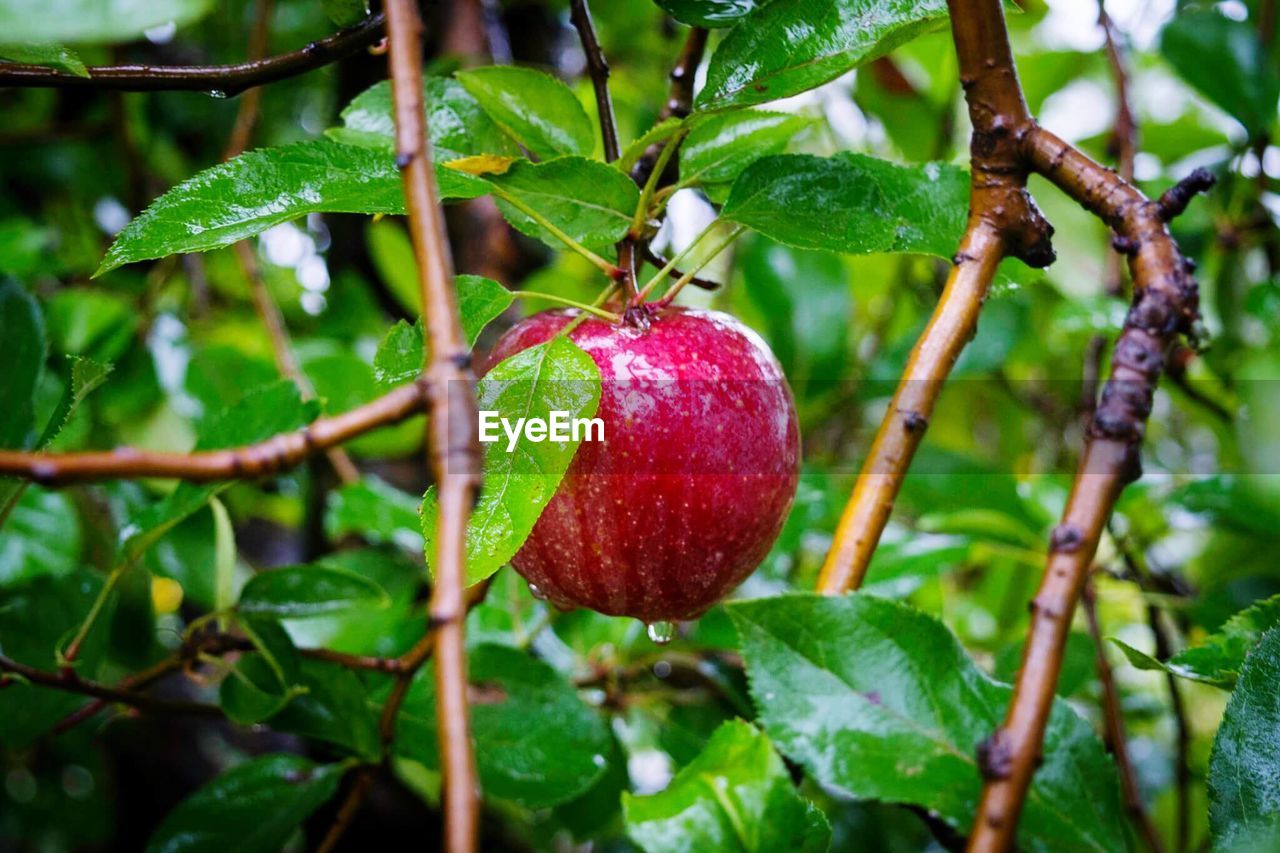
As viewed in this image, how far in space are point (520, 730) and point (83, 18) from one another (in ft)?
1.56

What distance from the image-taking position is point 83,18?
0.88ft

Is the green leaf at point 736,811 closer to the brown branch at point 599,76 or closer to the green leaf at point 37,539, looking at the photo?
the brown branch at point 599,76

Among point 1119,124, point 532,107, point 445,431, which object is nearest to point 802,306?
point 1119,124

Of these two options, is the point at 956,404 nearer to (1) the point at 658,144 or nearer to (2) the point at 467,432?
(1) the point at 658,144

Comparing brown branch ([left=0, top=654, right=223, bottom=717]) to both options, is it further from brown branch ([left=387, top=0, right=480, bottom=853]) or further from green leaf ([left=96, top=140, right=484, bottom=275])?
brown branch ([left=387, top=0, right=480, bottom=853])

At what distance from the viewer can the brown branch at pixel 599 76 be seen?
1.62 ft

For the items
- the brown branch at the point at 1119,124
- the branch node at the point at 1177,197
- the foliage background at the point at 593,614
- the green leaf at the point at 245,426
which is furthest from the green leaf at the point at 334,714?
the brown branch at the point at 1119,124

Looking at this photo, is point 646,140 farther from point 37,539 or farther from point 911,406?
point 37,539

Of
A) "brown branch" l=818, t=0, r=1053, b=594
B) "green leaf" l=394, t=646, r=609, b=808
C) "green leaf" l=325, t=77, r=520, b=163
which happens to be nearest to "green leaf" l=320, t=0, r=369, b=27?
"green leaf" l=325, t=77, r=520, b=163

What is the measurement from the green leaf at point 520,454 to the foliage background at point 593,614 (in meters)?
0.06

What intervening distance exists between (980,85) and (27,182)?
1.50 m

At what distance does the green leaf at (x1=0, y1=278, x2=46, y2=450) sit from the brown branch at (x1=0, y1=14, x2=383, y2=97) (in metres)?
0.21

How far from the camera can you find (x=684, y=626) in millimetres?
1003

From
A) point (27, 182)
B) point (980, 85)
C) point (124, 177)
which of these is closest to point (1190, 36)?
point (980, 85)
